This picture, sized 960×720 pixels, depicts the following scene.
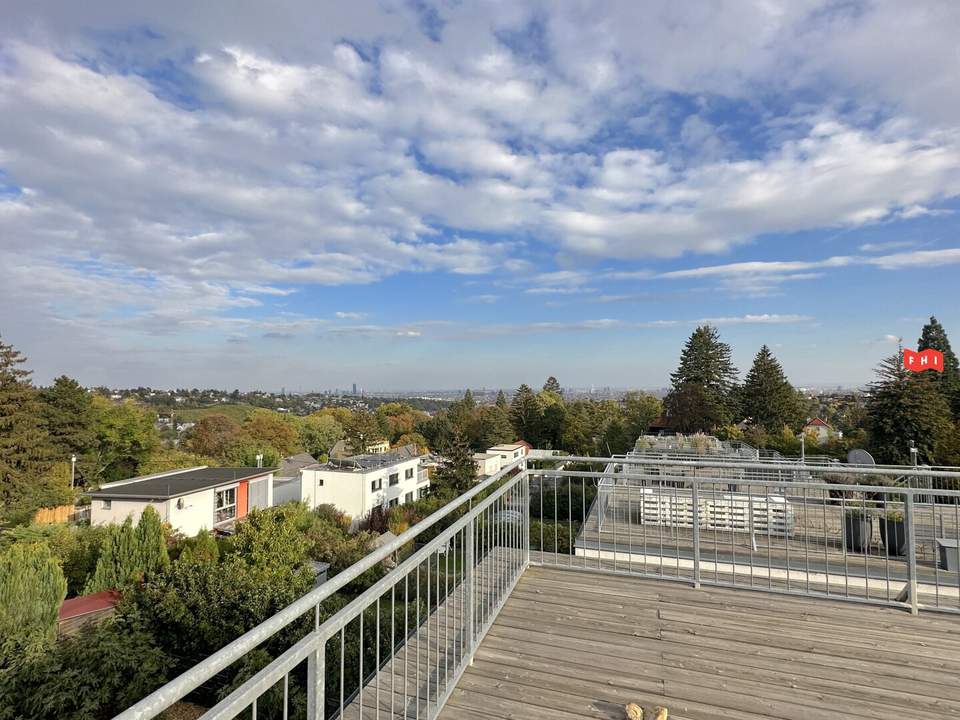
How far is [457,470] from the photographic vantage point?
34.6m

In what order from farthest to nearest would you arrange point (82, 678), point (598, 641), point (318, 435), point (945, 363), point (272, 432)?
point (318, 435), point (272, 432), point (945, 363), point (82, 678), point (598, 641)

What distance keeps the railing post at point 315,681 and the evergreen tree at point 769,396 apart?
43357 millimetres

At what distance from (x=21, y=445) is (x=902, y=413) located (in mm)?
51657

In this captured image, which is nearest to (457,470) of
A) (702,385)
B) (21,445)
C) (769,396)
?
(702,385)

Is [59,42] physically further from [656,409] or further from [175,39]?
[656,409]

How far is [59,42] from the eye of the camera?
8617mm

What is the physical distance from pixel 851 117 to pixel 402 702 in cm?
1410

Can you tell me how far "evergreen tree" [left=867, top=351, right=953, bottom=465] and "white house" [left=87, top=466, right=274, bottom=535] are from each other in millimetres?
35416

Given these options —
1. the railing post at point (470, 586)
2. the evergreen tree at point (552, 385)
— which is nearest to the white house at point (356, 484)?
the railing post at point (470, 586)

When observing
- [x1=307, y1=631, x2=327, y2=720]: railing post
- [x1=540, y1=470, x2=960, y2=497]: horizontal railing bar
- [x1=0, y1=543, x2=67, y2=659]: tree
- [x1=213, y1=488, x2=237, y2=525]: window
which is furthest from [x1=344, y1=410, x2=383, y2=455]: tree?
[x1=307, y1=631, x2=327, y2=720]: railing post

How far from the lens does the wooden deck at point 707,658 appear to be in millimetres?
2627

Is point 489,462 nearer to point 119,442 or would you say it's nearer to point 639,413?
point 639,413

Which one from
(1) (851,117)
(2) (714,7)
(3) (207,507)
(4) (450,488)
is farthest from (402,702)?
(4) (450,488)

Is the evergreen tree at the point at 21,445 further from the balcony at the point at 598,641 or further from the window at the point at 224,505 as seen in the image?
the balcony at the point at 598,641
